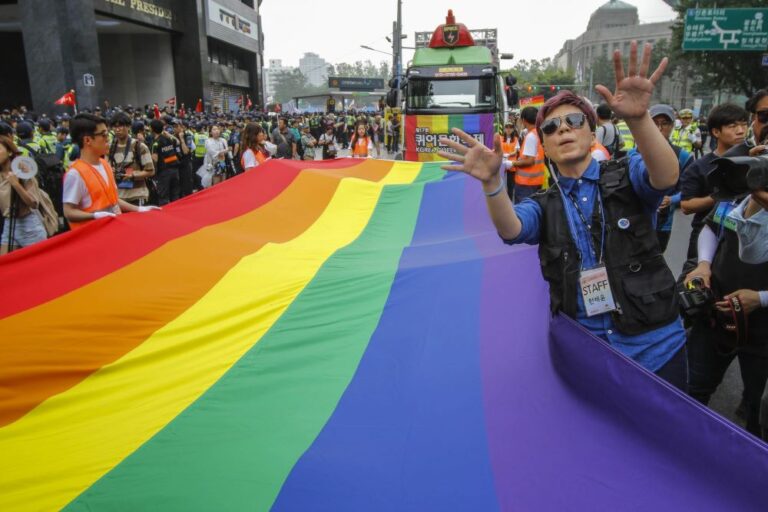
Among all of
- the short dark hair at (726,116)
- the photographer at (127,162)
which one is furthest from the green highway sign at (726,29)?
the photographer at (127,162)

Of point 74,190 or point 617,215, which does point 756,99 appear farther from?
point 74,190

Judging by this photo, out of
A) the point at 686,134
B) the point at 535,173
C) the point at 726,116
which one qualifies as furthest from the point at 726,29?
the point at 726,116

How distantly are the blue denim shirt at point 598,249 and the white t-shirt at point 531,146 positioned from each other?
19.1 ft

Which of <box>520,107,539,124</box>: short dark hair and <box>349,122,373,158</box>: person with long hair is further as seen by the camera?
<box>349,122,373,158</box>: person with long hair

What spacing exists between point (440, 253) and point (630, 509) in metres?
2.82

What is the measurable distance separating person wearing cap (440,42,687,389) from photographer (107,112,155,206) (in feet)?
22.3

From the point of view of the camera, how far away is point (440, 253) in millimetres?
4477

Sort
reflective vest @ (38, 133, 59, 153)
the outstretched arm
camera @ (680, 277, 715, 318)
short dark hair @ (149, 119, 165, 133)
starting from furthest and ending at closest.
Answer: short dark hair @ (149, 119, 165, 133) → reflective vest @ (38, 133, 59, 153) → camera @ (680, 277, 715, 318) → the outstretched arm

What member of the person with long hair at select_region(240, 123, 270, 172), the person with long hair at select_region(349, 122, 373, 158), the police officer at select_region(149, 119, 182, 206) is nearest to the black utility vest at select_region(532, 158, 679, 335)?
the person with long hair at select_region(240, 123, 270, 172)

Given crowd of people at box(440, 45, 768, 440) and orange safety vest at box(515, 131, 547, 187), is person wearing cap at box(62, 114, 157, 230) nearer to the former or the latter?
crowd of people at box(440, 45, 768, 440)

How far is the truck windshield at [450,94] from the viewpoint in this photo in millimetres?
12906

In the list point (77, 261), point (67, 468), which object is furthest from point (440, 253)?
point (67, 468)

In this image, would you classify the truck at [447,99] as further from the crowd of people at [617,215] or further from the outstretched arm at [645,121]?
the outstretched arm at [645,121]

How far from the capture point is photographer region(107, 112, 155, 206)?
25.7ft
